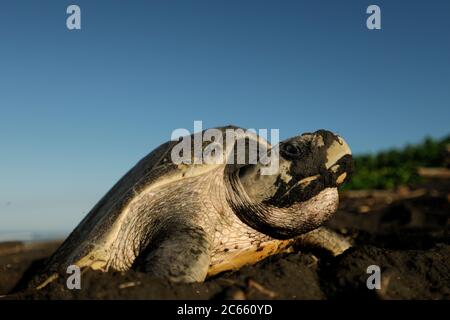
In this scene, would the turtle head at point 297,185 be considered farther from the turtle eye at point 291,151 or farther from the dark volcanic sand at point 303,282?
the dark volcanic sand at point 303,282

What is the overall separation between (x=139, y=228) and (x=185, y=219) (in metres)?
0.40

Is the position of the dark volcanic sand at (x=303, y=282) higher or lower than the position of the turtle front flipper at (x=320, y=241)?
higher

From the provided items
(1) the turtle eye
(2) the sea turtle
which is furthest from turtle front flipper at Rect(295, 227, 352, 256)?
(1) the turtle eye

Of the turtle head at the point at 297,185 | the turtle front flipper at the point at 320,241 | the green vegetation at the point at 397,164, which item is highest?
the turtle head at the point at 297,185

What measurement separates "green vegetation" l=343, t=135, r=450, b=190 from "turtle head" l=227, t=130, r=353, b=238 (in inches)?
413

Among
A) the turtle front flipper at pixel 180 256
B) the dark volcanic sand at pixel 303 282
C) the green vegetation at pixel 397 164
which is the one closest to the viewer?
the dark volcanic sand at pixel 303 282

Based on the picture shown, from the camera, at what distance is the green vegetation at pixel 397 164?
14359mm

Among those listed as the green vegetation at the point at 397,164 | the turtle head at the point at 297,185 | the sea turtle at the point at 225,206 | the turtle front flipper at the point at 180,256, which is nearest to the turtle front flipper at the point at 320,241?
the sea turtle at the point at 225,206

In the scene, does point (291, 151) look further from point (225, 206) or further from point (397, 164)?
point (397, 164)

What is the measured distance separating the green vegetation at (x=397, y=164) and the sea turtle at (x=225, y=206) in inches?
413

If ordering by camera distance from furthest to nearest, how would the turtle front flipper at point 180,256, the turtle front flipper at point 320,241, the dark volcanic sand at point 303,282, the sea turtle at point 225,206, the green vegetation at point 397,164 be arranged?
the green vegetation at point 397,164 < the turtle front flipper at point 320,241 < the sea turtle at point 225,206 < the turtle front flipper at point 180,256 < the dark volcanic sand at point 303,282

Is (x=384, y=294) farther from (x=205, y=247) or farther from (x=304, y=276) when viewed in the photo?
(x=205, y=247)

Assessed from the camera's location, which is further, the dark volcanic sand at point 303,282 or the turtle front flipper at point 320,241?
the turtle front flipper at point 320,241

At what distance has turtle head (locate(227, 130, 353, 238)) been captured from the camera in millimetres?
3025
